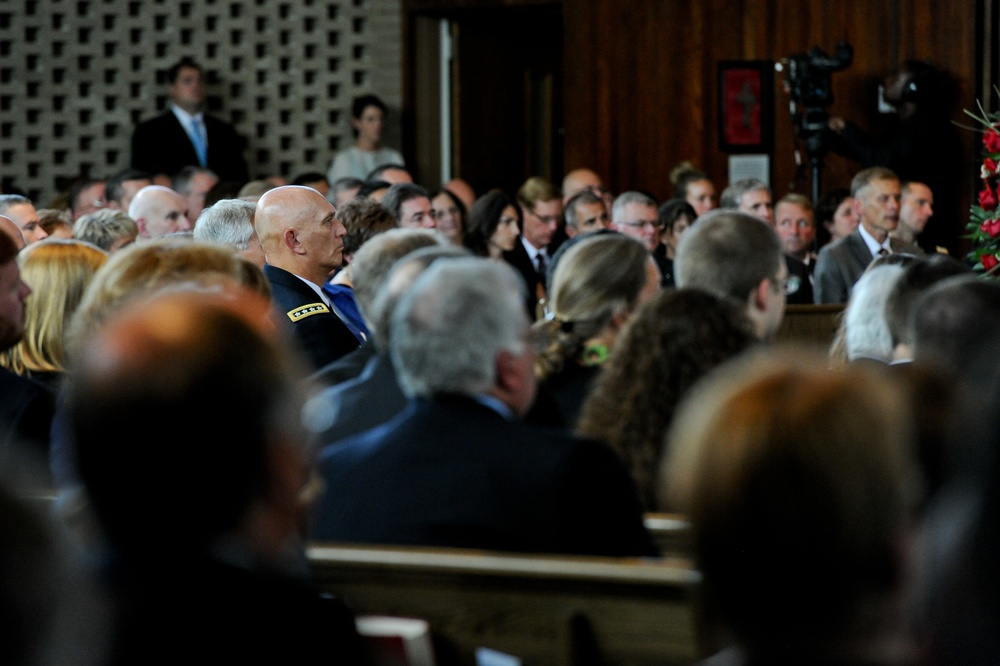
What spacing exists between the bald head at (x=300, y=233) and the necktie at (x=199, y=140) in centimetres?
508

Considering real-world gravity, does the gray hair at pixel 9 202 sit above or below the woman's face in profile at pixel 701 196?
above

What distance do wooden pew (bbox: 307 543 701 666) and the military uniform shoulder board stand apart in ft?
8.51

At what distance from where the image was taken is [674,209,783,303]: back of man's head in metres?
3.47

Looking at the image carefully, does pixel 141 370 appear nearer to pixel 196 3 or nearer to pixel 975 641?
pixel 975 641

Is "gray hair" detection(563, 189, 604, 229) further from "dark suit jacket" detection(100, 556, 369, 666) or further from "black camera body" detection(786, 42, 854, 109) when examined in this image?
"dark suit jacket" detection(100, 556, 369, 666)

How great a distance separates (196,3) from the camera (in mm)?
10789

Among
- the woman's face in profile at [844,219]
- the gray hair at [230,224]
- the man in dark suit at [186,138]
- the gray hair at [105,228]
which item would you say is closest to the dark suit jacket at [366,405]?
the gray hair at [230,224]

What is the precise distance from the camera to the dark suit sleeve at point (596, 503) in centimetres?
214

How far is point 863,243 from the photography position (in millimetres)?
7371

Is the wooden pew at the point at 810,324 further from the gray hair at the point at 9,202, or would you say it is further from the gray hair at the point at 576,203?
the gray hair at the point at 9,202

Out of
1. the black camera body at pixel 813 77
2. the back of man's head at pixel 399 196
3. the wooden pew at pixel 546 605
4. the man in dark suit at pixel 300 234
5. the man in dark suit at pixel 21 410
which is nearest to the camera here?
the wooden pew at pixel 546 605

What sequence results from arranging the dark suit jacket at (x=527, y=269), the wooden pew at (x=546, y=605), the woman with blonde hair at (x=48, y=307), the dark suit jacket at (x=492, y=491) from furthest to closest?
the dark suit jacket at (x=527, y=269), the woman with blonde hair at (x=48, y=307), the dark suit jacket at (x=492, y=491), the wooden pew at (x=546, y=605)

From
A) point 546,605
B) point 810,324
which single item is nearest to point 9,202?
point 810,324

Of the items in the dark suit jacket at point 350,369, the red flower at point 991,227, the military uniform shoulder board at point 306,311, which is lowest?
the dark suit jacket at point 350,369
